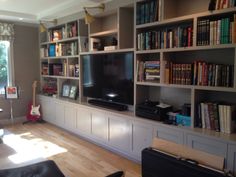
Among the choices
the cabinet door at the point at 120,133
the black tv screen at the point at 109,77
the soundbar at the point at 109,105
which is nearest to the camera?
the cabinet door at the point at 120,133

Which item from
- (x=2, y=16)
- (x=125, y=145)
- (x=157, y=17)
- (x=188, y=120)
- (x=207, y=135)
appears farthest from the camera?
(x=2, y=16)

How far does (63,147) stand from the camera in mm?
3746

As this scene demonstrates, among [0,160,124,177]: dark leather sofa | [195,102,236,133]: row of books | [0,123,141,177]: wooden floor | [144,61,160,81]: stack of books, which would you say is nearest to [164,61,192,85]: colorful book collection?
[144,61,160,81]: stack of books

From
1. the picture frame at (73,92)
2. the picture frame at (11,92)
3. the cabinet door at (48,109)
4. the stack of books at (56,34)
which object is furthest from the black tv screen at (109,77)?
the picture frame at (11,92)

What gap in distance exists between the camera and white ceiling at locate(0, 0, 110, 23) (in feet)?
13.3

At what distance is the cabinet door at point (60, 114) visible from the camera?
4688 millimetres

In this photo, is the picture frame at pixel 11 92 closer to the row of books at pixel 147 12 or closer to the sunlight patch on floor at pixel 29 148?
A: the sunlight patch on floor at pixel 29 148

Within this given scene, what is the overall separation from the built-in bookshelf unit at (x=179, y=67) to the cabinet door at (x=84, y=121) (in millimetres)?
32

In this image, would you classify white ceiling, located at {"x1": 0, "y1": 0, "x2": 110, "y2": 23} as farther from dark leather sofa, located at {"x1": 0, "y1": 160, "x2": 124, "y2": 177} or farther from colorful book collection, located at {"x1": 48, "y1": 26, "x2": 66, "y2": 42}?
dark leather sofa, located at {"x1": 0, "y1": 160, "x2": 124, "y2": 177}

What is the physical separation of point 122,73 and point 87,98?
124 cm

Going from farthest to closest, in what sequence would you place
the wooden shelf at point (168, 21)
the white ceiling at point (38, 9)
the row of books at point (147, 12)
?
the white ceiling at point (38, 9) → the row of books at point (147, 12) → the wooden shelf at point (168, 21)

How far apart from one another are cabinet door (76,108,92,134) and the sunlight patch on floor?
54 cm

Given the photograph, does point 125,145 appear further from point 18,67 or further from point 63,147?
point 18,67

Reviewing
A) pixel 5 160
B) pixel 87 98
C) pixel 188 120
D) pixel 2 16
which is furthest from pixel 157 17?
pixel 2 16
